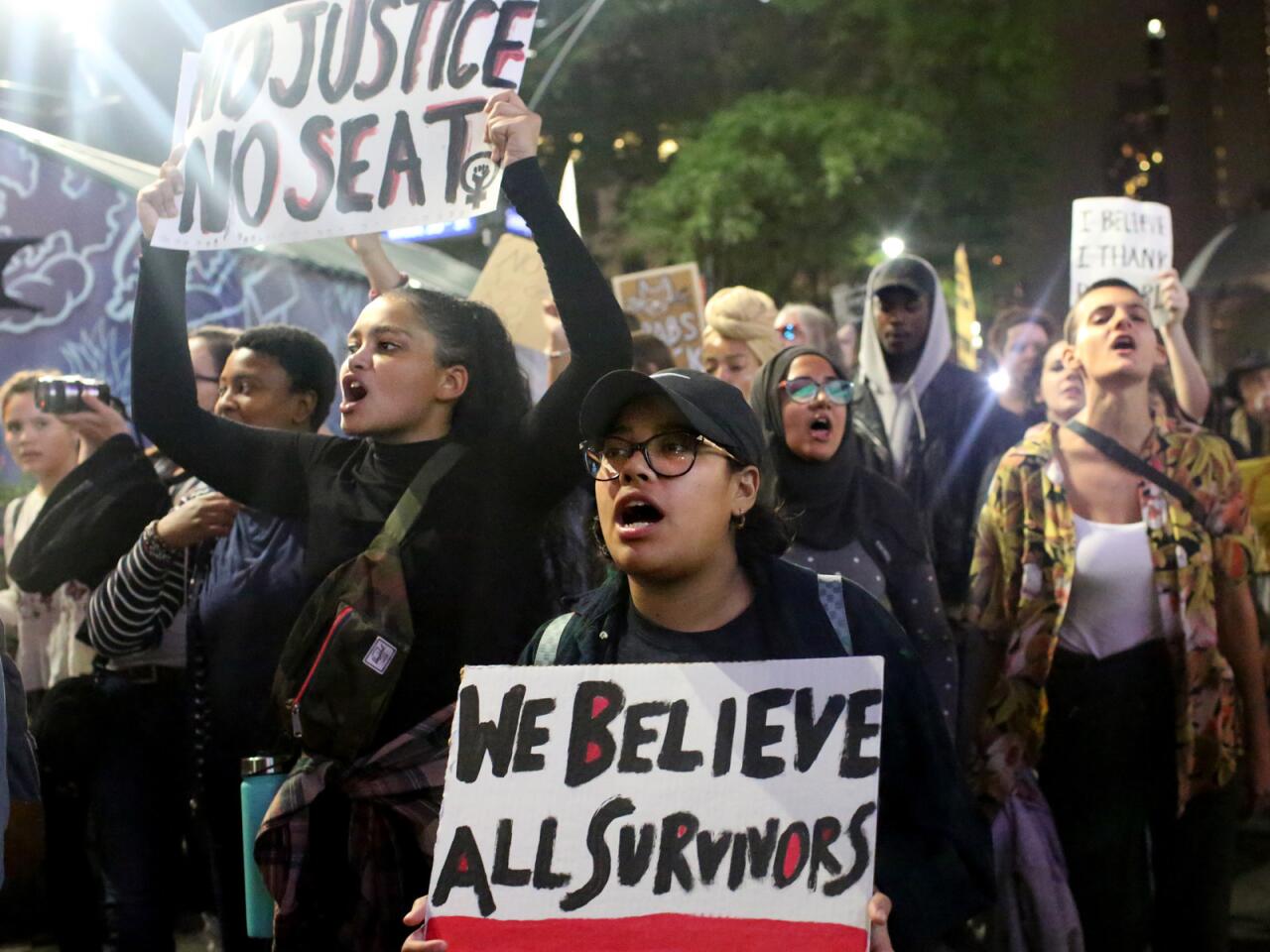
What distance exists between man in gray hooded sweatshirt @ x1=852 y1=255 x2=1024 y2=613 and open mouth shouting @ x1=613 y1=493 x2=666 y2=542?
3594 millimetres

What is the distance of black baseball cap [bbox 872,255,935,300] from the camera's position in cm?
671

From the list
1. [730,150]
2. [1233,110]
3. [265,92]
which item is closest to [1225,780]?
[265,92]

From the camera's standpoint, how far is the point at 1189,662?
448cm

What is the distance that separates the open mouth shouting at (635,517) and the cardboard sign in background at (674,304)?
18.5 feet

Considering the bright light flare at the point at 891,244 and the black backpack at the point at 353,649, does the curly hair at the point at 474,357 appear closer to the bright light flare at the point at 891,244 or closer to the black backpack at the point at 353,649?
the black backpack at the point at 353,649

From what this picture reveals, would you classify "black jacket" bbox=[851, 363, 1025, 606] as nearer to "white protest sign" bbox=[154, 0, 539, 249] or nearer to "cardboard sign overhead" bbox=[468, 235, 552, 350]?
"cardboard sign overhead" bbox=[468, 235, 552, 350]

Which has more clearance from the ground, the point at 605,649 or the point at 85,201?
the point at 85,201

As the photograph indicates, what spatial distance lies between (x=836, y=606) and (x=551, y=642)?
1.56ft

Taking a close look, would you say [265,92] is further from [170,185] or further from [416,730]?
[416,730]

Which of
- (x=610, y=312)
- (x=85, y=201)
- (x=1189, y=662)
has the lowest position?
(x=1189, y=662)

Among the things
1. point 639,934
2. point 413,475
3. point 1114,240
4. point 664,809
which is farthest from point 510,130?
point 1114,240

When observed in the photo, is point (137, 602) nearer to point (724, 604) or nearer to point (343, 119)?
point (343, 119)

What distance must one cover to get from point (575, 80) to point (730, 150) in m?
2.47

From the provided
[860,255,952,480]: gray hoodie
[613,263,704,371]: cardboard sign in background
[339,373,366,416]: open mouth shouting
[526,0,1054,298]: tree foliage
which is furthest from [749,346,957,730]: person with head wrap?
[526,0,1054,298]: tree foliage
